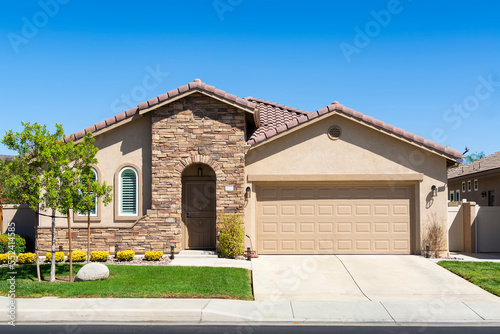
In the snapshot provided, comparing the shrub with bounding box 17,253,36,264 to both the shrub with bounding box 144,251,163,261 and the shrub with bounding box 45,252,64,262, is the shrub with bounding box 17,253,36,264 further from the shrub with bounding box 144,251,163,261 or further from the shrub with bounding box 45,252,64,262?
the shrub with bounding box 144,251,163,261

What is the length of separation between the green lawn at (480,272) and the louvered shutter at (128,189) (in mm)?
9796

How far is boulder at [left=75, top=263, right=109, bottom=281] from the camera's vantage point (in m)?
12.4

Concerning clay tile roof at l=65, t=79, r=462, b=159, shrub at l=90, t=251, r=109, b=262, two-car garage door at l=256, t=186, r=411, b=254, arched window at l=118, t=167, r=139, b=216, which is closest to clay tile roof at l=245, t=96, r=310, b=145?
clay tile roof at l=65, t=79, r=462, b=159

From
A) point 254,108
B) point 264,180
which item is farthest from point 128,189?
point 254,108

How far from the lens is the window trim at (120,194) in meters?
16.0

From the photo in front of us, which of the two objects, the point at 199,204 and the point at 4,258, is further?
the point at 199,204

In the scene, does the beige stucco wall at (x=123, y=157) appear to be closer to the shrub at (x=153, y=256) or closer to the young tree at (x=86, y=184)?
the shrub at (x=153, y=256)

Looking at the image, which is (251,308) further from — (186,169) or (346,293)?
(186,169)

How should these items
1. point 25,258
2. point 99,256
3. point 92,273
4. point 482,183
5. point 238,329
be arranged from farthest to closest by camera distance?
point 482,183
point 99,256
point 25,258
point 92,273
point 238,329

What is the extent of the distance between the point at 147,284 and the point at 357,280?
5.39m

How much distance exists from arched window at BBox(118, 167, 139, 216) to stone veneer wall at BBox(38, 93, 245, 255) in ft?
2.04

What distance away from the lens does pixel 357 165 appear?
53.6ft

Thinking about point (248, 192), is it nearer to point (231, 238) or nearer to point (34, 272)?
point (231, 238)

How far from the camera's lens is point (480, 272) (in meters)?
13.6
